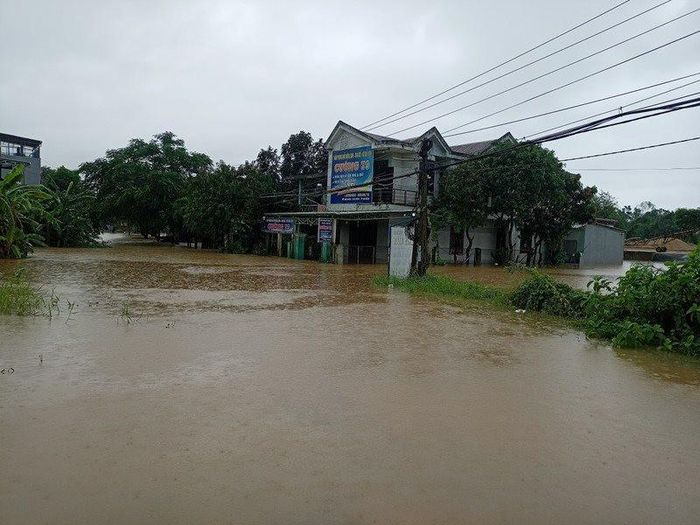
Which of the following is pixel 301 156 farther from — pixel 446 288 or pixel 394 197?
pixel 446 288

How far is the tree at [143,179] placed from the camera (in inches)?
1679

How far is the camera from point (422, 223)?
60.8ft

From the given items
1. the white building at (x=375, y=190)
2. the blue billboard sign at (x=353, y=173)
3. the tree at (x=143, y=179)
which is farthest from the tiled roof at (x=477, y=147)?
the tree at (x=143, y=179)

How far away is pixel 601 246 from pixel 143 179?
36550mm

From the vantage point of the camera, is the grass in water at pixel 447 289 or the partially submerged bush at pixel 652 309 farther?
the grass in water at pixel 447 289

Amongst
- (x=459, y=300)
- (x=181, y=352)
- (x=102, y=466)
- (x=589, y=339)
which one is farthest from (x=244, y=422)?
(x=459, y=300)

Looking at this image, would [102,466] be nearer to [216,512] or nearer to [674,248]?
[216,512]

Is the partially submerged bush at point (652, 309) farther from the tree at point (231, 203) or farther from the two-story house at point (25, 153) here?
the two-story house at point (25, 153)

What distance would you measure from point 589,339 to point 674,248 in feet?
163

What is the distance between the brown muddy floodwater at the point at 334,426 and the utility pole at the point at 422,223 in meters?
9.02

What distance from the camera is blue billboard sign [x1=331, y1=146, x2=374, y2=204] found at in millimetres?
29203

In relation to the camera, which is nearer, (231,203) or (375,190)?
(375,190)

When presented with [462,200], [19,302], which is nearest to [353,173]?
[462,200]

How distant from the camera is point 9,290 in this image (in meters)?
11.8
